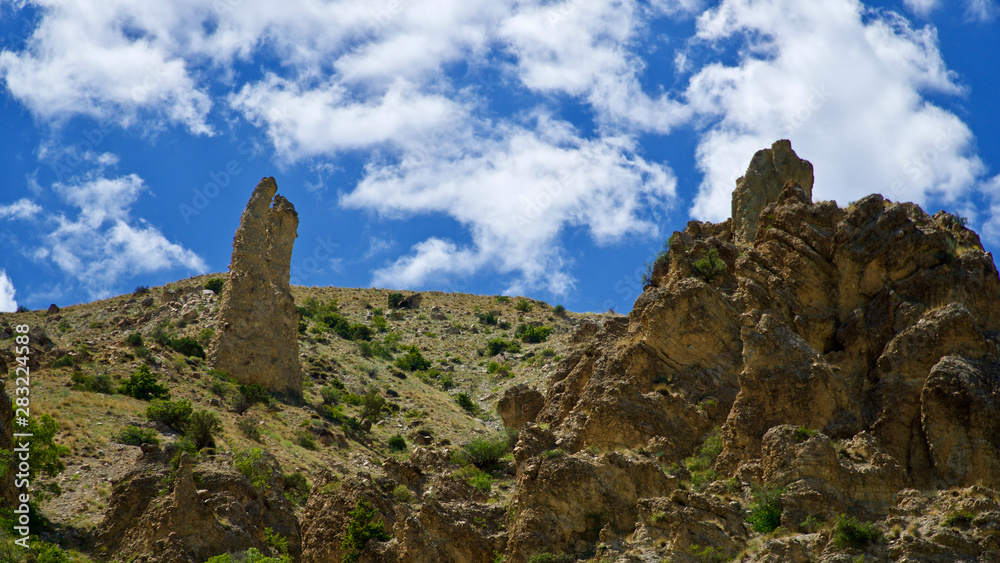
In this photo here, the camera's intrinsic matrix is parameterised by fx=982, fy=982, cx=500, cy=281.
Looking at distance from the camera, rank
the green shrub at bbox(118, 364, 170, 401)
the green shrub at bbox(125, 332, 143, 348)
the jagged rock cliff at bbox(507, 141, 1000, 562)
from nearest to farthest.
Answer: the jagged rock cliff at bbox(507, 141, 1000, 562), the green shrub at bbox(118, 364, 170, 401), the green shrub at bbox(125, 332, 143, 348)

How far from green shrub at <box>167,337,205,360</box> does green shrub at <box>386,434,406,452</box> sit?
1544 cm

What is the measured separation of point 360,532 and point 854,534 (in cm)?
1676

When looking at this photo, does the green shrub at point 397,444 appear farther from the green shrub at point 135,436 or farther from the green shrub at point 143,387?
the green shrub at point 135,436

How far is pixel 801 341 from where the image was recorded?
36375 mm

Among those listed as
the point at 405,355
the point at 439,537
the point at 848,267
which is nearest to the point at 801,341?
the point at 848,267

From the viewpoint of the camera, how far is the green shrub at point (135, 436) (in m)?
47.3

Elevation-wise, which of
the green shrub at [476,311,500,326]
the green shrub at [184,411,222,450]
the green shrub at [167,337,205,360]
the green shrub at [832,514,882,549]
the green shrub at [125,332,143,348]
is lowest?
the green shrub at [832,514,882,549]

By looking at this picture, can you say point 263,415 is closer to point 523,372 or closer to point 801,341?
point 523,372

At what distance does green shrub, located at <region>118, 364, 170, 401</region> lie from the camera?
55125mm

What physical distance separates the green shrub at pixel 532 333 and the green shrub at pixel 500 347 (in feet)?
7.64

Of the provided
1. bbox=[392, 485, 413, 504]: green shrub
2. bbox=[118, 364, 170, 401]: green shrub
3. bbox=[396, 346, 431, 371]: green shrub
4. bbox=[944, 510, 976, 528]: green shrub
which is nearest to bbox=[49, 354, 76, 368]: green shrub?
bbox=[118, 364, 170, 401]: green shrub

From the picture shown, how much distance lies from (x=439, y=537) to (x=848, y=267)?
1923cm

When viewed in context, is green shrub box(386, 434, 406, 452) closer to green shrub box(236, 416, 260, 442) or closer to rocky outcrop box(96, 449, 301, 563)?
green shrub box(236, 416, 260, 442)

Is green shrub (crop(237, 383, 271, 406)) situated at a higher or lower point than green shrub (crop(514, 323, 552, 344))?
lower
